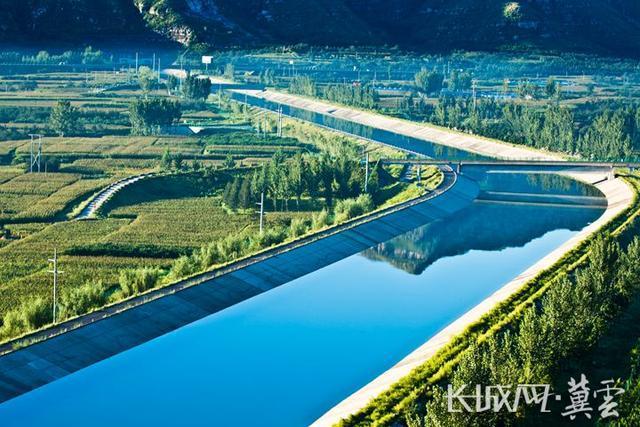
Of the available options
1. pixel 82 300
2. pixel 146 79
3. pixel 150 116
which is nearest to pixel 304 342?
pixel 82 300

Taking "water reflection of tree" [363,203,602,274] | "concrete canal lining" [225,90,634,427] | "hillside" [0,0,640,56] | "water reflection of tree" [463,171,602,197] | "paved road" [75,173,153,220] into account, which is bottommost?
"water reflection of tree" [463,171,602,197]

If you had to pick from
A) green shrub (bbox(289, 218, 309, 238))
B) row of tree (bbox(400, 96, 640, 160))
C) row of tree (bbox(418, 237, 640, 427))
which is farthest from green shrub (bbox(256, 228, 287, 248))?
row of tree (bbox(400, 96, 640, 160))

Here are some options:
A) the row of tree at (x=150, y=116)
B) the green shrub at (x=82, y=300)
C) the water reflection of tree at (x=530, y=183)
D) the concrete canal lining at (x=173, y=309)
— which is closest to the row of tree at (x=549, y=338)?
the concrete canal lining at (x=173, y=309)

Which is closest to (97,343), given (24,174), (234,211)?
(234,211)

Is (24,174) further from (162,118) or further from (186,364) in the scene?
(186,364)

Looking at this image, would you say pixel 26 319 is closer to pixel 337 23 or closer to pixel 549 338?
pixel 549 338

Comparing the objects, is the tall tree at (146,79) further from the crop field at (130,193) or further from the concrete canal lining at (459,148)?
the concrete canal lining at (459,148)

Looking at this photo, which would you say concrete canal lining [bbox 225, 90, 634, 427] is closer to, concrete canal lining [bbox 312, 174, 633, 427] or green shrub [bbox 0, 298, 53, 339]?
concrete canal lining [bbox 312, 174, 633, 427]
